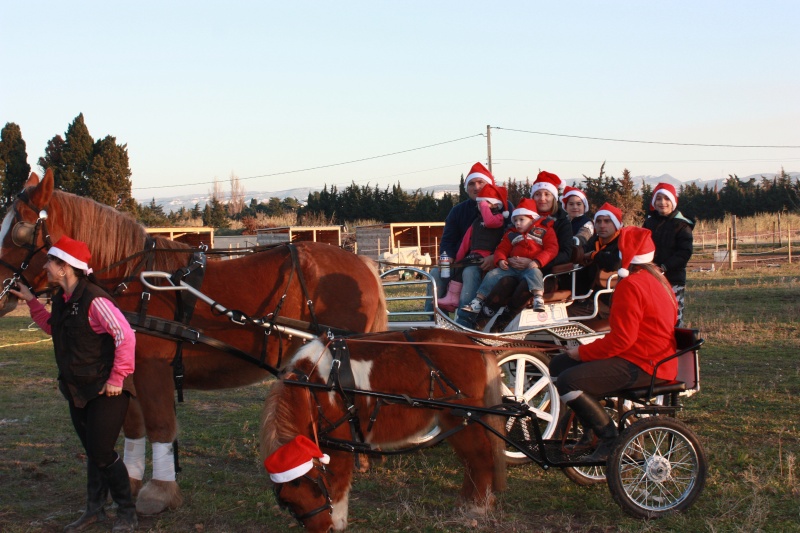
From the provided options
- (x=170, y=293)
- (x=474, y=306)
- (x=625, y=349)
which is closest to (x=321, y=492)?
(x=170, y=293)

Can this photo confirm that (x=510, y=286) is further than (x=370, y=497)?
Yes

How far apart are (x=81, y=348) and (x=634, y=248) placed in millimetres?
3598

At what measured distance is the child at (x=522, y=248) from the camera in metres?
6.31

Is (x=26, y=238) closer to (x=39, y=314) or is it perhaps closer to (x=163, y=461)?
(x=39, y=314)

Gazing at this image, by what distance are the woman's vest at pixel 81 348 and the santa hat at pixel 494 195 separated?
12.1 ft

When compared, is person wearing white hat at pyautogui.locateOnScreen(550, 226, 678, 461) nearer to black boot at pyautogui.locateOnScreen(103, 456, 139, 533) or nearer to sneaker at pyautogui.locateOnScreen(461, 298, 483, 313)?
sneaker at pyautogui.locateOnScreen(461, 298, 483, 313)

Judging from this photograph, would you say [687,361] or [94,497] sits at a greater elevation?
[687,361]

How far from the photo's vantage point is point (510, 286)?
6270 mm

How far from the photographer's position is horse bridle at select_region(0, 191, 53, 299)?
4.94 m

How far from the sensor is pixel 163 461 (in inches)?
198

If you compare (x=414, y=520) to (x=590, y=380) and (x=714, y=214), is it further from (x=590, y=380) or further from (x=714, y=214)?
(x=714, y=214)

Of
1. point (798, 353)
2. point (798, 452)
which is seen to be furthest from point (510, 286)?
point (798, 353)

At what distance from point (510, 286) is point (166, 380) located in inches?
116

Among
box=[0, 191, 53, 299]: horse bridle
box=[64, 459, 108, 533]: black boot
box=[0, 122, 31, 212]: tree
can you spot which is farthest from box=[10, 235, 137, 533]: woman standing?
box=[0, 122, 31, 212]: tree
